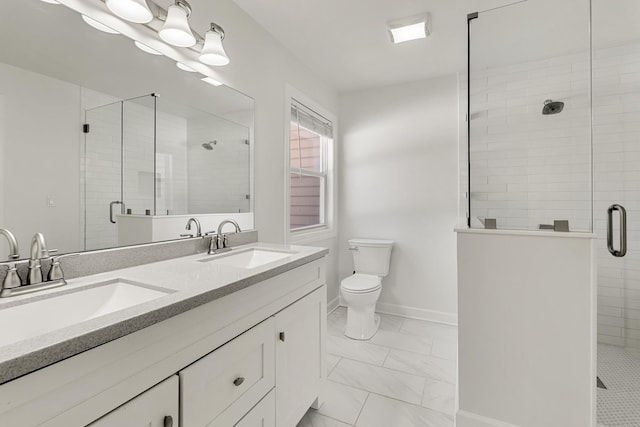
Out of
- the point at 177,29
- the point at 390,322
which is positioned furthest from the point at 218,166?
the point at 390,322

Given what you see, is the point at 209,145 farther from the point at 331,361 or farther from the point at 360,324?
the point at 360,324

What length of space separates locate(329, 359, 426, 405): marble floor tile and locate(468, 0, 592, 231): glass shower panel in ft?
3.59

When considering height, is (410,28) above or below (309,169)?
above

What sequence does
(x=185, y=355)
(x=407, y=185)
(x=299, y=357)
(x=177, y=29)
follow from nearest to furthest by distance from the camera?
(x=185, y=355)
(x=177, y=29)
(x=299, y=357)
(x=407, y=185)

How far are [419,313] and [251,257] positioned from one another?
6.68 feet

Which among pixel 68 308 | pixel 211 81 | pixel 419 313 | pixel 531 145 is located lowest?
pixel 419 313

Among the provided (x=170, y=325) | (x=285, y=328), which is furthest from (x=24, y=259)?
(x=285, y=328)

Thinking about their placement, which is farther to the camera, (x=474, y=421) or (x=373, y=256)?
(x=373, y=256)

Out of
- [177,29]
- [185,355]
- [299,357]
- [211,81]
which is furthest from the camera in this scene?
[211,81]

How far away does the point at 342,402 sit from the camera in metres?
1.74

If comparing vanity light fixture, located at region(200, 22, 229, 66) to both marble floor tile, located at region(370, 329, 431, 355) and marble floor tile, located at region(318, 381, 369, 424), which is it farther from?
marble floor tile, located at region(370, 329, 431, 355)

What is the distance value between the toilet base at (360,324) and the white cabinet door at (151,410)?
1888 mm

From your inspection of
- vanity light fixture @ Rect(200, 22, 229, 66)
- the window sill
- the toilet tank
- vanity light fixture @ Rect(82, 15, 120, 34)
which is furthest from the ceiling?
the toilet tank

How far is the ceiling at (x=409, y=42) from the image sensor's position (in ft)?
5.70
